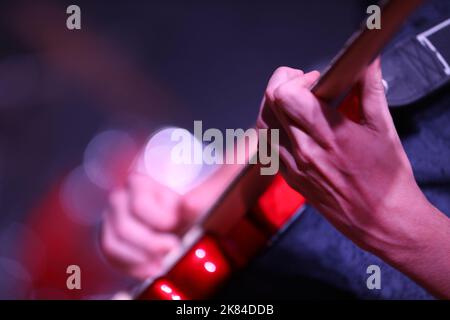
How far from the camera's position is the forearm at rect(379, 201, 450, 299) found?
44cm

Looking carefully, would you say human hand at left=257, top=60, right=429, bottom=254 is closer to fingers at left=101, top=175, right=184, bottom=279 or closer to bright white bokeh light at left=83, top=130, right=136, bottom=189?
fingers at left=101, top=175, right=184, bottom=279

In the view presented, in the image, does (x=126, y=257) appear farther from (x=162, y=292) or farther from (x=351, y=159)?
(x=351, y=159)

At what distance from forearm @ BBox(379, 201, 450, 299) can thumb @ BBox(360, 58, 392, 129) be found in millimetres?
95

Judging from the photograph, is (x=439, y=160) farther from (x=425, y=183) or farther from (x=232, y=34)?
(x=232, y=34)

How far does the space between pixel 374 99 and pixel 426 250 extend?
16cm

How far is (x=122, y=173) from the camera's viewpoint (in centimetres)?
167

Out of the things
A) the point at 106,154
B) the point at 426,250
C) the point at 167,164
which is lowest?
the point at 426,250

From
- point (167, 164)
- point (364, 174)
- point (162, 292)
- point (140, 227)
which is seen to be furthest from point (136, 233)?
point (167, 164)

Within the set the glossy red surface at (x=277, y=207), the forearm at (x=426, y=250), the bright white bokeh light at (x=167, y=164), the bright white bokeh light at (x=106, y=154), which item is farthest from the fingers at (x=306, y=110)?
the bright white bokeh light at (x=106, y=154)

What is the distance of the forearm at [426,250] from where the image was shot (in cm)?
44

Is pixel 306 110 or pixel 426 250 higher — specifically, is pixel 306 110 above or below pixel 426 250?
above

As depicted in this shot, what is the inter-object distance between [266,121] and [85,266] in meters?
1.18

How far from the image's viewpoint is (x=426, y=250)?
1.45 feet
